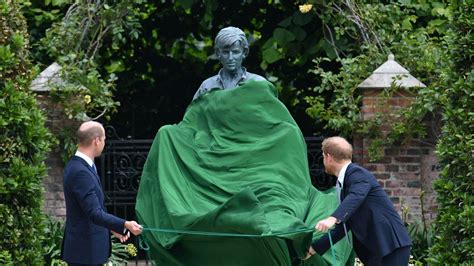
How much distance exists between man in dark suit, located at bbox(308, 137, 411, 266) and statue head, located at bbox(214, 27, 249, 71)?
1144mm

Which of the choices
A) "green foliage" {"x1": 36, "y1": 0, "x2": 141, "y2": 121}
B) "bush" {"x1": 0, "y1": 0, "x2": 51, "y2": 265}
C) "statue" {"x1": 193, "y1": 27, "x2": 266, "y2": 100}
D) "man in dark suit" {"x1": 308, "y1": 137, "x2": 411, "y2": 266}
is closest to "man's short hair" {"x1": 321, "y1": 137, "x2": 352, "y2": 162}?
"man in dark suit" {"x1": 308, "y1": 137, "x2": 411, "y2": 266}

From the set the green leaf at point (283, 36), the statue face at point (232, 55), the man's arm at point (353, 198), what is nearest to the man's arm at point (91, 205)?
the man's arm at point (353, 198)

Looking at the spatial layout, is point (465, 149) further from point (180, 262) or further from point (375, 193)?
point (180, 262)

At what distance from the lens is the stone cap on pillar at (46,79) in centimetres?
1140

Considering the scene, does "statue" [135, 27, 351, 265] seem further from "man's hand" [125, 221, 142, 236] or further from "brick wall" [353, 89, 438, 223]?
"brick wall" [353, 89, 438, 223]

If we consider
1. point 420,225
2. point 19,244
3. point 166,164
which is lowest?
point 420,225

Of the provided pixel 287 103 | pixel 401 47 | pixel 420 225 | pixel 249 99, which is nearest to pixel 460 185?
pixel 249 99

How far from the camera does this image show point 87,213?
7.45 m

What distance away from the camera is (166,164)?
7.89m

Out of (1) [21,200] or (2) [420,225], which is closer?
(1) [21,200]

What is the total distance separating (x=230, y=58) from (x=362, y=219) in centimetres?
155

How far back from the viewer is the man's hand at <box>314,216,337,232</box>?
23.4ft

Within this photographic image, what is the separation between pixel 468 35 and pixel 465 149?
29.4 inches

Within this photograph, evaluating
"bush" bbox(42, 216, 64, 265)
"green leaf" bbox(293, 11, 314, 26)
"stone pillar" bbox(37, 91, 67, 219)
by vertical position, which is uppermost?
"green leaf" bbox(293, 11, 314, 26)
